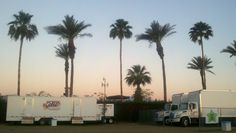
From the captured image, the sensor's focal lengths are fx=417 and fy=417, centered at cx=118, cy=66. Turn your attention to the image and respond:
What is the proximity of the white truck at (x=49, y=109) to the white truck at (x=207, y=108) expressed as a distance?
10.7 m

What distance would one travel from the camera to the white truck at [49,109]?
149 ft

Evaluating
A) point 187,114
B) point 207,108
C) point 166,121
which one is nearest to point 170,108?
point 166,121

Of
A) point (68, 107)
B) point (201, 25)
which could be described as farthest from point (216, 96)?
point (201, 25)

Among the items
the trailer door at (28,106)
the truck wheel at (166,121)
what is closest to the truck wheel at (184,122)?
the truck wheel at (166,121)

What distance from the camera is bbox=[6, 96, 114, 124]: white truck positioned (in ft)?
149

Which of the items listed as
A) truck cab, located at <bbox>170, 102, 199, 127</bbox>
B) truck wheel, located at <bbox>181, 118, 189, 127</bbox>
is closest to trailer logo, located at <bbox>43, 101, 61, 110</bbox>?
truck cab, located at <bbox>170, 102, 199, 127</bbox>

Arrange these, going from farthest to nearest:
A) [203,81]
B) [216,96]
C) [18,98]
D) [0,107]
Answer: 1. [203,81]
2. [0,107]
3. [18,98]
4. [216,96]

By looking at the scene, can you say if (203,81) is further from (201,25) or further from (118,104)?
(118,104)

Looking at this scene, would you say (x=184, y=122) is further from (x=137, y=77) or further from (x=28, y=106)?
(x=137, y=77)

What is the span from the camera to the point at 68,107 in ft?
155

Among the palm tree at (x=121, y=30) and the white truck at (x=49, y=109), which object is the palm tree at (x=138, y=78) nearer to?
the palm tree at (x=121, y=30)

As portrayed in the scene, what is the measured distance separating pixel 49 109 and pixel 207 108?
1736 centimetres

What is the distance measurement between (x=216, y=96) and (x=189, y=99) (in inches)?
107

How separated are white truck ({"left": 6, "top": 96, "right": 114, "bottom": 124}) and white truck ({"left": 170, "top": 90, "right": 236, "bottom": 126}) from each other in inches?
420
